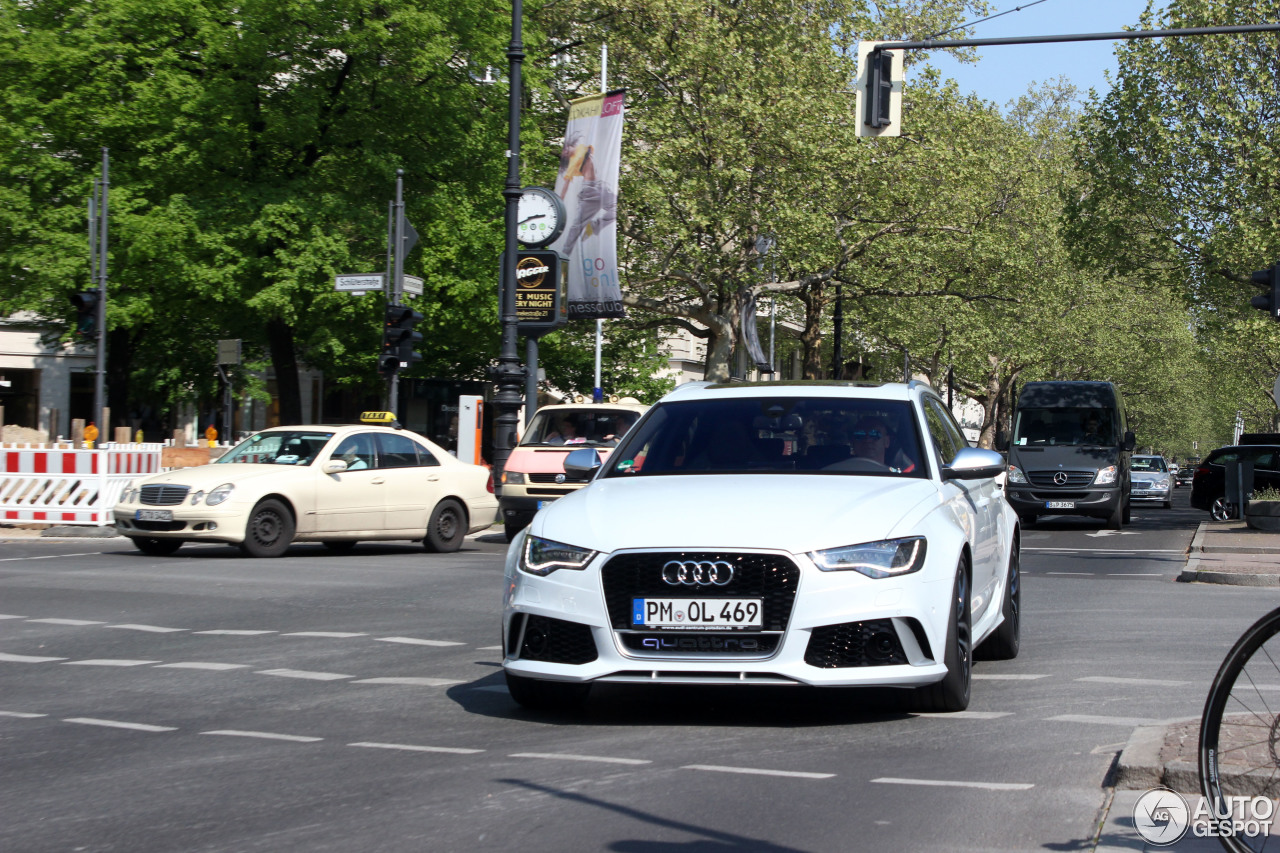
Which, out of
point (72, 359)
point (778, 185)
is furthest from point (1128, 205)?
point (72, 359)

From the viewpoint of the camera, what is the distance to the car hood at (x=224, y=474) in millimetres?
17250

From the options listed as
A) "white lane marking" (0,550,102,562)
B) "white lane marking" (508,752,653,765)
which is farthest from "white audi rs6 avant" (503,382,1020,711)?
"white lane marking" (0,550,102,562)

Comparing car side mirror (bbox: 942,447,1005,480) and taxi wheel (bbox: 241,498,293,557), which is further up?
car side mirror (bbox: 942,447,1005,480)

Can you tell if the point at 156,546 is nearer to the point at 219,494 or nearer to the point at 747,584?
the point at 219,494

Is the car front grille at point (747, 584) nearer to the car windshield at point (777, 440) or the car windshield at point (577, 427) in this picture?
the car windshield at point (777, 440)

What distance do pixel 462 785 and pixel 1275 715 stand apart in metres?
2.79

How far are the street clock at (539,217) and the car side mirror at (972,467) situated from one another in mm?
17332

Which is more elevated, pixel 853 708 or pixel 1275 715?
pixel 1275 715

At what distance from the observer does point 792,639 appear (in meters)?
6.51

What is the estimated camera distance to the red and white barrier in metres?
22.0

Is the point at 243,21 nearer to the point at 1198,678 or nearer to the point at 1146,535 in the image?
the point at 1146,535

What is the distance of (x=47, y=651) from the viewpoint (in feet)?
31.8

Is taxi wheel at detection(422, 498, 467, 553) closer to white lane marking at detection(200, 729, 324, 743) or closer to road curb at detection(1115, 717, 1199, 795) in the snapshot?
white lane marking at detection(200, 729, 324, 743)

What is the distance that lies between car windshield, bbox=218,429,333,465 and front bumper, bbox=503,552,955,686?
11.8m
